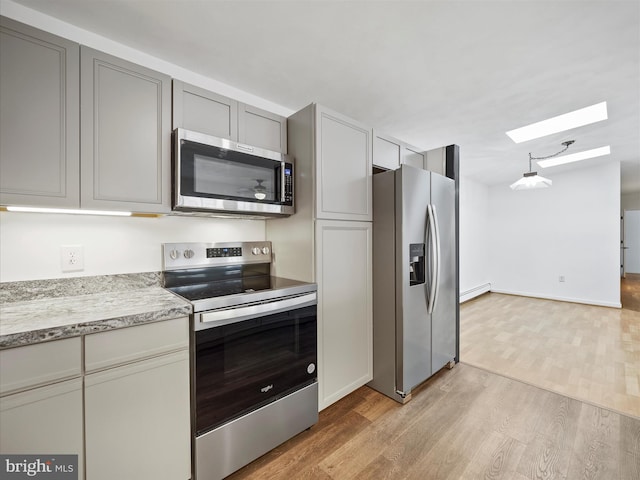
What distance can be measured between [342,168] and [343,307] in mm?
1022

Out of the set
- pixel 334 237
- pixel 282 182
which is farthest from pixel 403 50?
pixel 334 237

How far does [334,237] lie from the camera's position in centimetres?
196

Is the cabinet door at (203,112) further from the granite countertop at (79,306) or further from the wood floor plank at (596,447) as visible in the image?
the wood floor plank at (596,447)

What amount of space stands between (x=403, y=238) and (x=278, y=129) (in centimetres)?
123

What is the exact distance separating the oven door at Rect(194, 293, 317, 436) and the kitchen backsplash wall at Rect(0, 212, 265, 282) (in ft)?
2.43

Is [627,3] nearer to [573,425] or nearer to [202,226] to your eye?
[573,425]

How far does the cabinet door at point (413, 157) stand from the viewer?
2.64 meters

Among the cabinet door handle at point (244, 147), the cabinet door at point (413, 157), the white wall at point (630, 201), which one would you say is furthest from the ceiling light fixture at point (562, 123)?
the white wall at point (630, 201)

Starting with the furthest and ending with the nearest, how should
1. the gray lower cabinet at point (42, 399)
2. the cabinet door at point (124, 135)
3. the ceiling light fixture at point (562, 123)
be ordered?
the ceiling light fixture at point (562, 123)
the cabinet door at point (124, 135)
the gray lower cabinet at point (42, 399)

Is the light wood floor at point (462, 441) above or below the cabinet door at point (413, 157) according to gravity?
below

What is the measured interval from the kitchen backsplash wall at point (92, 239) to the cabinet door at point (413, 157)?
5.94 feet

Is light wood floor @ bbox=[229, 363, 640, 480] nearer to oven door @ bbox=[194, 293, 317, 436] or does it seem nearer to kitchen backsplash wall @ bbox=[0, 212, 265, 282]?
oven door @ bbox=[194, 293, 317, 436]

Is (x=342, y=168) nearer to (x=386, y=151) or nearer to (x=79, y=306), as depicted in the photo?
(x=386, y=151)
